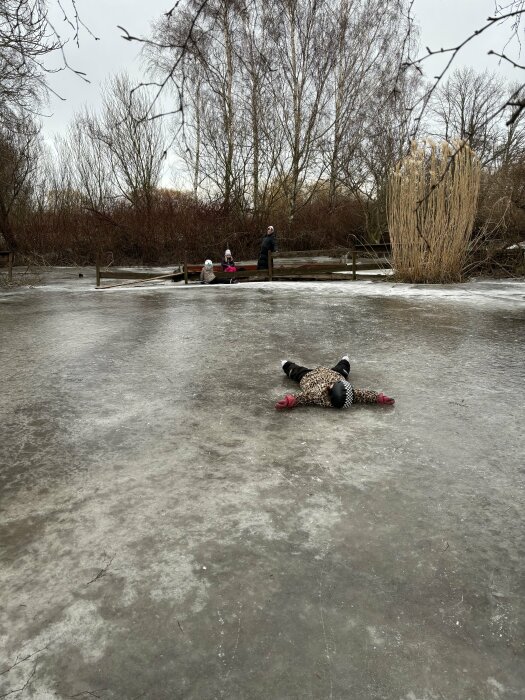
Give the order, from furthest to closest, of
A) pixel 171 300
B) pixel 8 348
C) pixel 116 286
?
pixel 116 286
pixel 171 300
pixel 8 348

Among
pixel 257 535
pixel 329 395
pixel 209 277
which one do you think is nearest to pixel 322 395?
pixel 329 395

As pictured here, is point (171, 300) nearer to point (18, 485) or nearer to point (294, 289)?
point (294, 289)

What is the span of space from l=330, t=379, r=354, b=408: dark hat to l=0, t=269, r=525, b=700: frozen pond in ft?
0.25

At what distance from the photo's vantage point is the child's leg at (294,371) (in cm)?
389

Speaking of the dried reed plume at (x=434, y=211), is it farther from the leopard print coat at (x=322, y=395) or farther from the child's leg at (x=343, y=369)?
the leopard print coat at (x=322, y=395)

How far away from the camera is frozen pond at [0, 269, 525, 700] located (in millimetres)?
1440

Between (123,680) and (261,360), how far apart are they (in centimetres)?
342

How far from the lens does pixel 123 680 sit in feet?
4.58

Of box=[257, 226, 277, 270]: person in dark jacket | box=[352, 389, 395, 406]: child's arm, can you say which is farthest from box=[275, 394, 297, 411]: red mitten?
box=[257, 226, 277, 270]: person in dark jacket

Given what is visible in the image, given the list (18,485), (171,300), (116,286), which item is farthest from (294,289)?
(18,485)

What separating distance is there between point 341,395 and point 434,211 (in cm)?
748

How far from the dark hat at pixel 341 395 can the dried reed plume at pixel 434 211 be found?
20.9 ft

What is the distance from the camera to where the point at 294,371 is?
3934mm

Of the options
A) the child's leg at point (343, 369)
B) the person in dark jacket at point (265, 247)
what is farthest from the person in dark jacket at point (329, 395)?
the person in dark jacket at point (265, 247)
